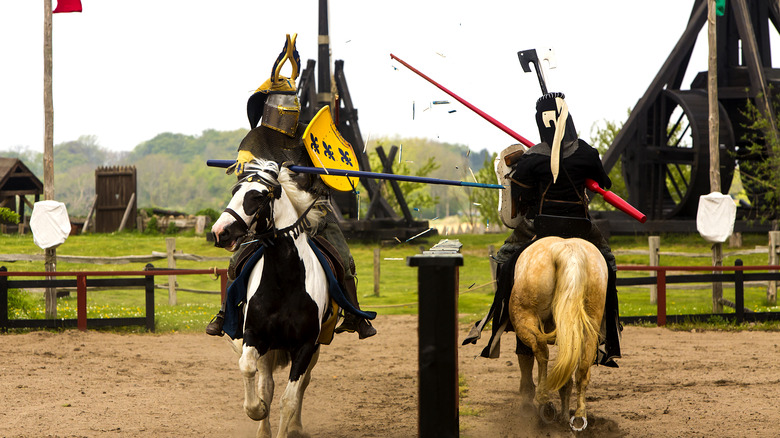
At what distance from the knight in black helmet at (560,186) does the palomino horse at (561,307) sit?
276mm

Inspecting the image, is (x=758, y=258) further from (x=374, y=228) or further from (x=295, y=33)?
(x=295, y=33)

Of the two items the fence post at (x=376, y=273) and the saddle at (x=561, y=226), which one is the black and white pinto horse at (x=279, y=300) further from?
the fence post at (x=376, y=273)

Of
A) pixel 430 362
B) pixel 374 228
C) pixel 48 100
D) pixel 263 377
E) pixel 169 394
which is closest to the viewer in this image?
pixel 430 362

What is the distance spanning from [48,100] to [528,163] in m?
9.32

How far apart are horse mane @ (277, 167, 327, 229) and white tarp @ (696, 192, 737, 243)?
9051mm

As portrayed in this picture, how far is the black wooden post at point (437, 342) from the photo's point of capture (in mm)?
3846

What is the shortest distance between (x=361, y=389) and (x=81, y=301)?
18.0 feet

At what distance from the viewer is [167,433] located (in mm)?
6016

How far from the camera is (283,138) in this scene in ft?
20.2

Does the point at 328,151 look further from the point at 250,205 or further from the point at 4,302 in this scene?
the point at 4,302

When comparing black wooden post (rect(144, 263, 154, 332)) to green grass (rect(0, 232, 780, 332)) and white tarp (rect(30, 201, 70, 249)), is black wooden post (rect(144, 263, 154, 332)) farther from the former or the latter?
white tarp (rect(30, 201, 70, 249))

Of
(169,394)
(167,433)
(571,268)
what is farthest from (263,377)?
(169,394)

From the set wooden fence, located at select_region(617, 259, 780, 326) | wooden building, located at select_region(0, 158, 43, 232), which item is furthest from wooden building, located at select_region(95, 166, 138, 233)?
wooden fence, located at select_region(617, 259, 780, 326)

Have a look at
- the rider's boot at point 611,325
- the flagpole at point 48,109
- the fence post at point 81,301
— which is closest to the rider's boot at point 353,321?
the rider's boot at point 611,325
